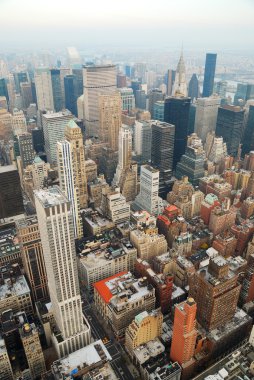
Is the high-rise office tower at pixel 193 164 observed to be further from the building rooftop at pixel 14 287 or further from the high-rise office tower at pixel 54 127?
the building rooftop at pixel 14 287

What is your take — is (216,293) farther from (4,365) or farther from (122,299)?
(4,365)

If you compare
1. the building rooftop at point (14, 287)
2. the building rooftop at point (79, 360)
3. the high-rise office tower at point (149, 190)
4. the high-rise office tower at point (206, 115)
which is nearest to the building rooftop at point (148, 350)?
the building rooftop at point (79, 360)

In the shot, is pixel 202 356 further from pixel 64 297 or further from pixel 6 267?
pixel 6 267

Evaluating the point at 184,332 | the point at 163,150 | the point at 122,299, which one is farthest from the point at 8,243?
the point at 163,150

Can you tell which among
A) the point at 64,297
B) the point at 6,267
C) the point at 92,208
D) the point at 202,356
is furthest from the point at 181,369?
the point at 92,208

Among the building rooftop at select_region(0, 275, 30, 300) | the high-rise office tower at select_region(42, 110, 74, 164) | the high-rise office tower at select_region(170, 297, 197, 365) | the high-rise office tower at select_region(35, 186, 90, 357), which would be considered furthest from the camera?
the high-rise office tower at select_region(42, 110, 74, 164)

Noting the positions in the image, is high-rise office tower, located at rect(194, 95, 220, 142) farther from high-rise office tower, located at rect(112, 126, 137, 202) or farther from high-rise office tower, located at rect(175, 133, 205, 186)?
high-rise office tower, located at rect(112, 126, 137, 202)

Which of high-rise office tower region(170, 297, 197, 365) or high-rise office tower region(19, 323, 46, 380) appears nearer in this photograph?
high-rise office tower region(170, 297, 197, 365)

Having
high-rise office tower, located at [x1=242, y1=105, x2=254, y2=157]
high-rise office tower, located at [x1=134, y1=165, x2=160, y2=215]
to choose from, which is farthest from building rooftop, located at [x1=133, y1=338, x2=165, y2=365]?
high-rise office tower, located at [x1=242, y1=105, x2=254, y2=157]
